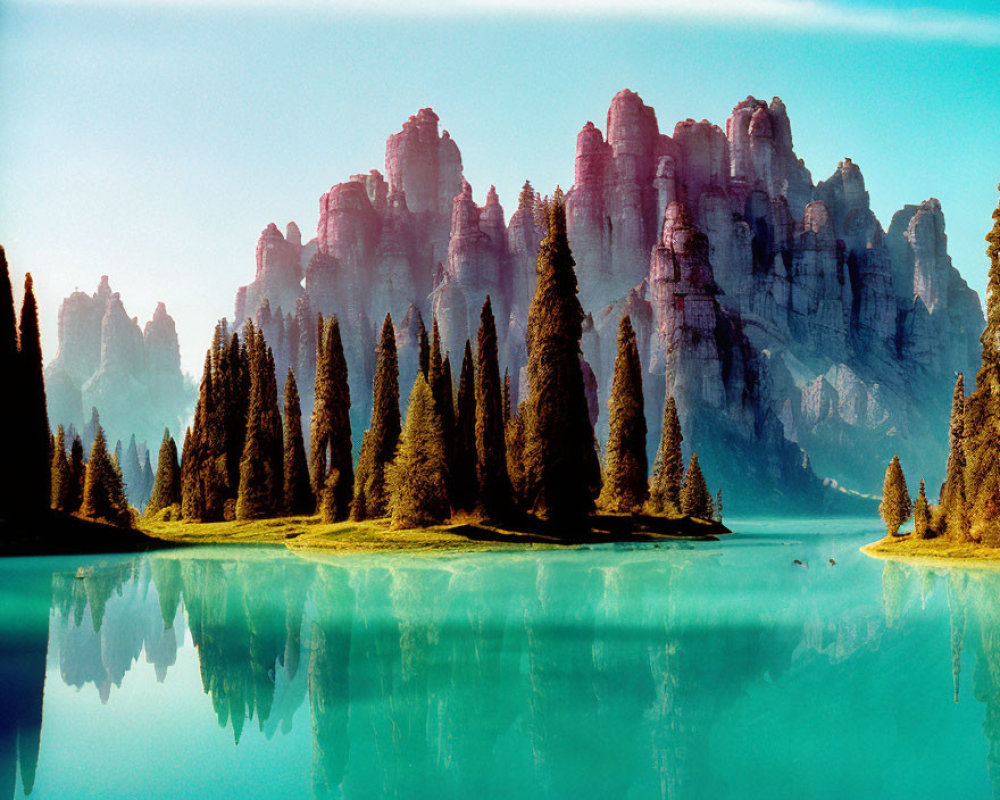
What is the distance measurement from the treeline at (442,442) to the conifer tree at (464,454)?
0.08m

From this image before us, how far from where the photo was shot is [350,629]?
1516cm

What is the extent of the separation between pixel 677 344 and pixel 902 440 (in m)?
53.3

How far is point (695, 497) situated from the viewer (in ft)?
197

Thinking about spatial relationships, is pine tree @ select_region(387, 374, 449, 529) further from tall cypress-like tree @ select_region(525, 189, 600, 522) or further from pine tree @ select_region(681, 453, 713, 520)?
pine tree @ select_region(681, 453, 713, 520)

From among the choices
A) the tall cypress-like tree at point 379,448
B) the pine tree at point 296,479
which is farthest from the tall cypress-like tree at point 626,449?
the pine tree at point 296,479

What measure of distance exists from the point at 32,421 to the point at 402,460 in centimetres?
1484

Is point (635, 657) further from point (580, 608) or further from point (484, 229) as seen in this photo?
point (484, 229)

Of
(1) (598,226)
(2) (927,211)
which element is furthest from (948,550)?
(2) (927,211)

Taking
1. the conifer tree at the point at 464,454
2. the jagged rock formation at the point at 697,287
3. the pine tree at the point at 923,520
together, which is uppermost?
the jagged rock formation at the point at 697,287

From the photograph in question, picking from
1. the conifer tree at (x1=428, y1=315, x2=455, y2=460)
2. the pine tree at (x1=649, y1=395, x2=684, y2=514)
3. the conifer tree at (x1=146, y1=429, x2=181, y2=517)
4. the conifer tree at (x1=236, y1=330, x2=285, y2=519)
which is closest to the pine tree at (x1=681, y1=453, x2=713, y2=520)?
the pine tree at (x1=649, y1=395, x2=684, y2=514)

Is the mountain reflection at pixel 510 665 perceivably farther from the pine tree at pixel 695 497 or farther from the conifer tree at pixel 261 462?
the pine tree at pixel 695 497

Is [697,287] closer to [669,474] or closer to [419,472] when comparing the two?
[669,474]

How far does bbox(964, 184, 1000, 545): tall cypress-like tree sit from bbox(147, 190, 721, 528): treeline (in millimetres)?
15351

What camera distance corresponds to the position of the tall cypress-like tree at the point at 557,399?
40.1 meters
